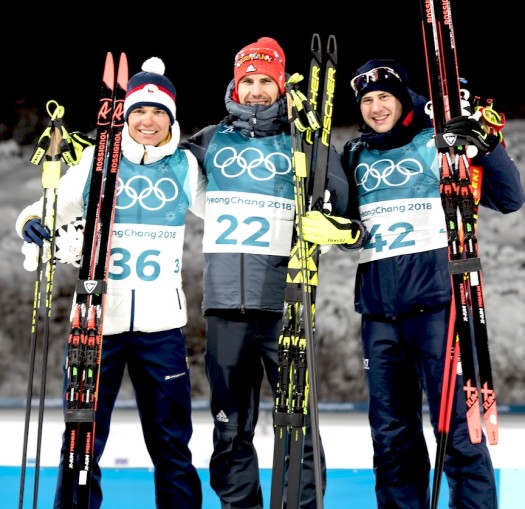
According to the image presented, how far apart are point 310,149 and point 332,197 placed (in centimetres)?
20

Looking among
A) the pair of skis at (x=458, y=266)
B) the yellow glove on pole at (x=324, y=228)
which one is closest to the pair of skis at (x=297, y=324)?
the yellow glove on pole at (x=324, y=228)

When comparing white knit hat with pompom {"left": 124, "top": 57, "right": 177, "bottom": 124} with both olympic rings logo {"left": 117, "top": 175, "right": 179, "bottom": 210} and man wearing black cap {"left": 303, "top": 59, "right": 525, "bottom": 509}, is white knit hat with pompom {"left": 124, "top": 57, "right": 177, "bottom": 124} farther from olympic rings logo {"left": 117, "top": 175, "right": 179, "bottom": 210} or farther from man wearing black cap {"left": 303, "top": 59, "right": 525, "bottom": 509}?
man wearing black cap {"left": 303, "top": 59, "right": 525, "bottom": 509}

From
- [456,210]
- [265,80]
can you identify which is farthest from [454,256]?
[265,80]

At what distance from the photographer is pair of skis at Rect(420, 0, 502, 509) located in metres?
2.56

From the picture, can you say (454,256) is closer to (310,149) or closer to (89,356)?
(310,149)

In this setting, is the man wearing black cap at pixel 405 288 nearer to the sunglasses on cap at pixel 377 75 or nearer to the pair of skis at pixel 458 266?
the sunglasses on cap at pixel 377 75

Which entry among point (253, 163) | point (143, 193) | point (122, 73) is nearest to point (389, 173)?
point (253, 163)

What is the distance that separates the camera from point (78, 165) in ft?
9.56

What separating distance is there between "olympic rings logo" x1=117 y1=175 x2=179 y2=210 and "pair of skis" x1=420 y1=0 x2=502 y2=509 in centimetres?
92

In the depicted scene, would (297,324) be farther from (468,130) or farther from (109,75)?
(109,75)

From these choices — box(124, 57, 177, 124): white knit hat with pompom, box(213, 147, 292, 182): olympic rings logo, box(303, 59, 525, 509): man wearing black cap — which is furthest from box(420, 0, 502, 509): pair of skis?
box(124, 57, 177, 124): white knit hat with pompom

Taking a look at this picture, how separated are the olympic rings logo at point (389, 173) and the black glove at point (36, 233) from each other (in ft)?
3.66

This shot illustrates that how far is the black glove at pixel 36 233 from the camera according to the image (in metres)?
2.82

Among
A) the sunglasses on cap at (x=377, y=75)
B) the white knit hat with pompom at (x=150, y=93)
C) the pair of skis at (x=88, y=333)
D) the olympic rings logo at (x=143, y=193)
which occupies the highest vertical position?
the sunglasses on cap at (x=377, y=75)
